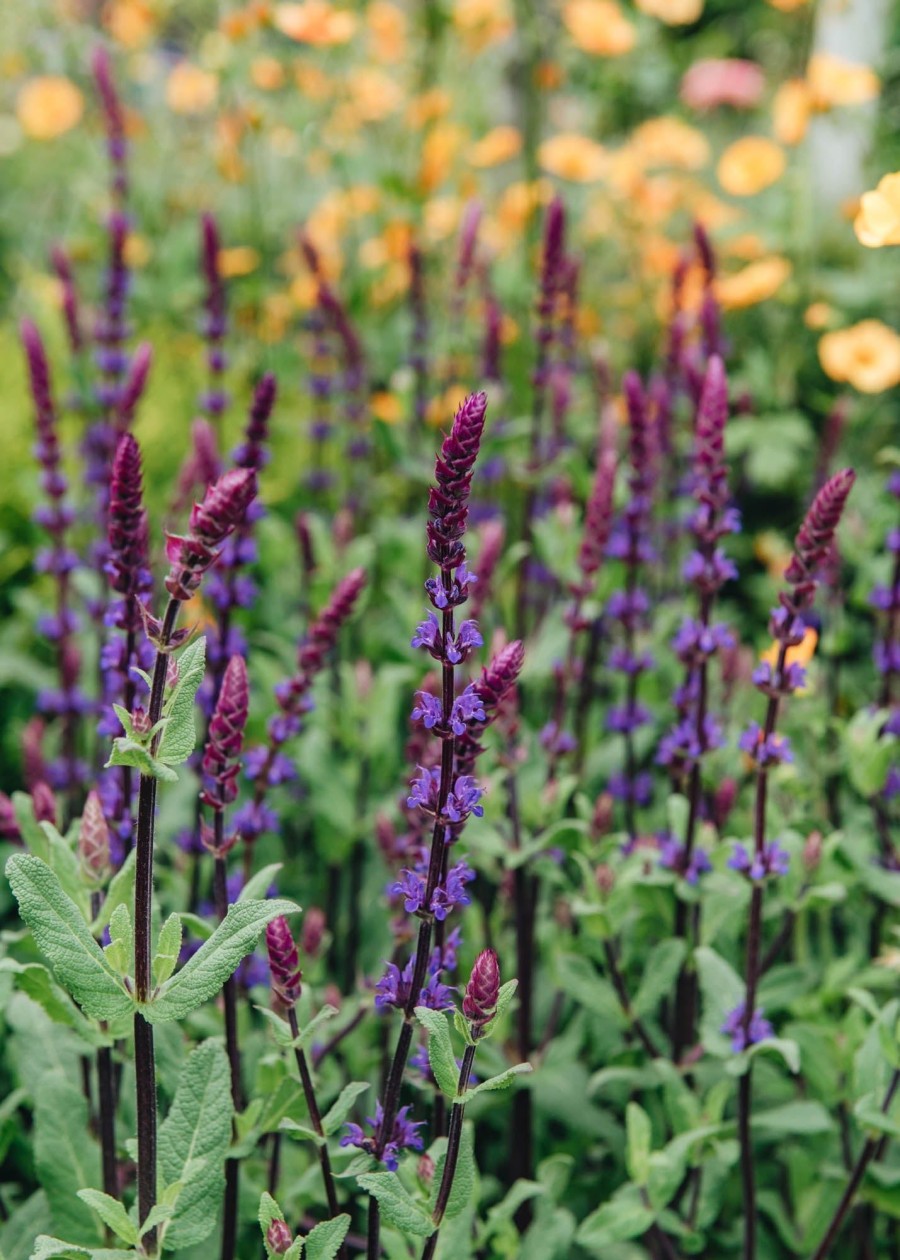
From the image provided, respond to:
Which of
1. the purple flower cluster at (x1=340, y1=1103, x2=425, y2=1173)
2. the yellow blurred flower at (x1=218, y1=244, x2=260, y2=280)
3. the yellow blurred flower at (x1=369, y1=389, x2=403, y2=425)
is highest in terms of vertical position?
the yellow blurred flower at (x1=218, y1=244, x2=260, y2=280)

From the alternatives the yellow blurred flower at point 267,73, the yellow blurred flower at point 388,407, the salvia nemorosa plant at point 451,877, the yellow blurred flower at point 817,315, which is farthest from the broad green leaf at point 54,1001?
the yellow blurred flower at point 817,315

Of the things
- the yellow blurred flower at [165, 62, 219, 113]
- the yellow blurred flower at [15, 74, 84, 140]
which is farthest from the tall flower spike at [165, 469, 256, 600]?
the yellow blurred flower at [15, 74, 84, 140]

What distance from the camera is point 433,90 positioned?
180 inches

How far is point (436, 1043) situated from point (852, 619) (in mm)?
3206

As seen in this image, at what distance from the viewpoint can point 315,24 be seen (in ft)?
13.3

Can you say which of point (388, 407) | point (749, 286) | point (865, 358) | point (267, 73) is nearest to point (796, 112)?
point (749, 286)

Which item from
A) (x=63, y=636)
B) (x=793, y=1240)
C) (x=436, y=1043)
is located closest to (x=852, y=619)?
(x=793, y=1240)

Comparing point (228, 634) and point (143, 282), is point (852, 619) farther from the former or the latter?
point (143, 282)

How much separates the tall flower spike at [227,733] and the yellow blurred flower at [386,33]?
16.7ft

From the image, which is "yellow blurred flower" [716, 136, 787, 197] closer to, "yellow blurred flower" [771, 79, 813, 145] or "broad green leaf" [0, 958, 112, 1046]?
"yellow blurred flower" [771, 79, 813, 145]

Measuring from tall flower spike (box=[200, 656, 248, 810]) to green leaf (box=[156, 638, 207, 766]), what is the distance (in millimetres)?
136

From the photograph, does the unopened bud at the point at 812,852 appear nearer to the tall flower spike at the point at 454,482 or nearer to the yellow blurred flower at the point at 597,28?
the tall flower spike at the point at 454,482

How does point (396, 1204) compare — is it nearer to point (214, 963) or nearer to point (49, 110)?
point (214, 963)

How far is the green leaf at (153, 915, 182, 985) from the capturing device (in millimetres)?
1424
